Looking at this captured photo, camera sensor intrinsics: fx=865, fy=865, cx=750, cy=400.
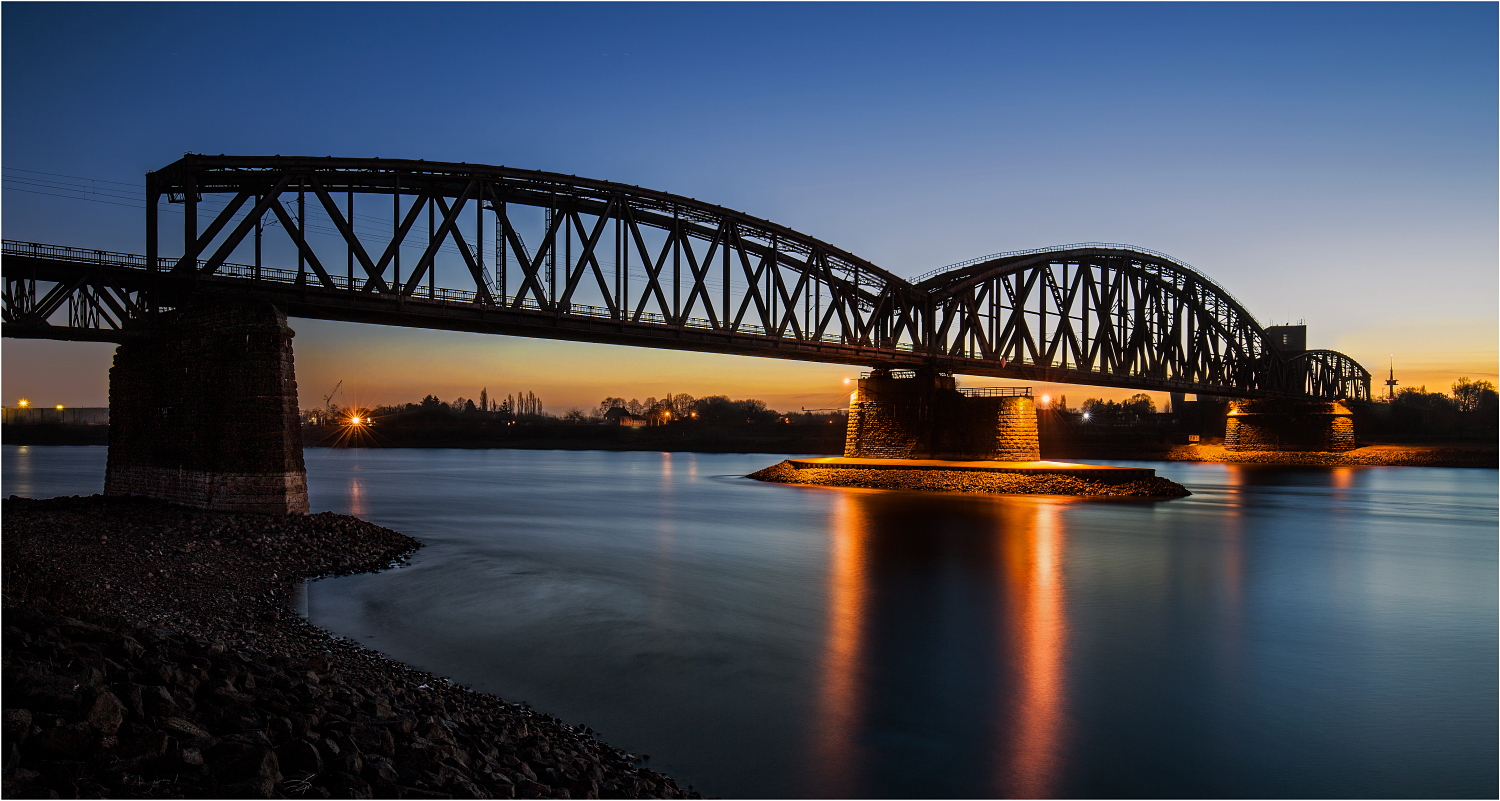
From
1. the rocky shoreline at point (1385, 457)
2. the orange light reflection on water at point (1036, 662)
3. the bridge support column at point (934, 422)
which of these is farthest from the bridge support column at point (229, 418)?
the rocky shoreline at point (1385, 457)

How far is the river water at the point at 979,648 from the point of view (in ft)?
34.0

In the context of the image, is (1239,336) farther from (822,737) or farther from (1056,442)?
(822,737)

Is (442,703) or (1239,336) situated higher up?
(1239,336)

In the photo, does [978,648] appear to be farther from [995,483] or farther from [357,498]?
[357,498]

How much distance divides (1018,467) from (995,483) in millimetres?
1800

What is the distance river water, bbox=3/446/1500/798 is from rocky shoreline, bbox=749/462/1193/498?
13.2 m

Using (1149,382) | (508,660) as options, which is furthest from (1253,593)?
(1149,382)

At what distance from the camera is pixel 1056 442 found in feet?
389

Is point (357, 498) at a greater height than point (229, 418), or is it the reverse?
point (229, 418)

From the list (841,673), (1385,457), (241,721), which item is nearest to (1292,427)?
(1385,457)

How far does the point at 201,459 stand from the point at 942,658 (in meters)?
23.1

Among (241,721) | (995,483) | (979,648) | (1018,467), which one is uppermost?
(241,721)

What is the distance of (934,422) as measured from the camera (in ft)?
196

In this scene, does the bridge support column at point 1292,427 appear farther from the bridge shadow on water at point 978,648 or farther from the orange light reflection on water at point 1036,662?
the orange light reflection on water at point 1036,662
